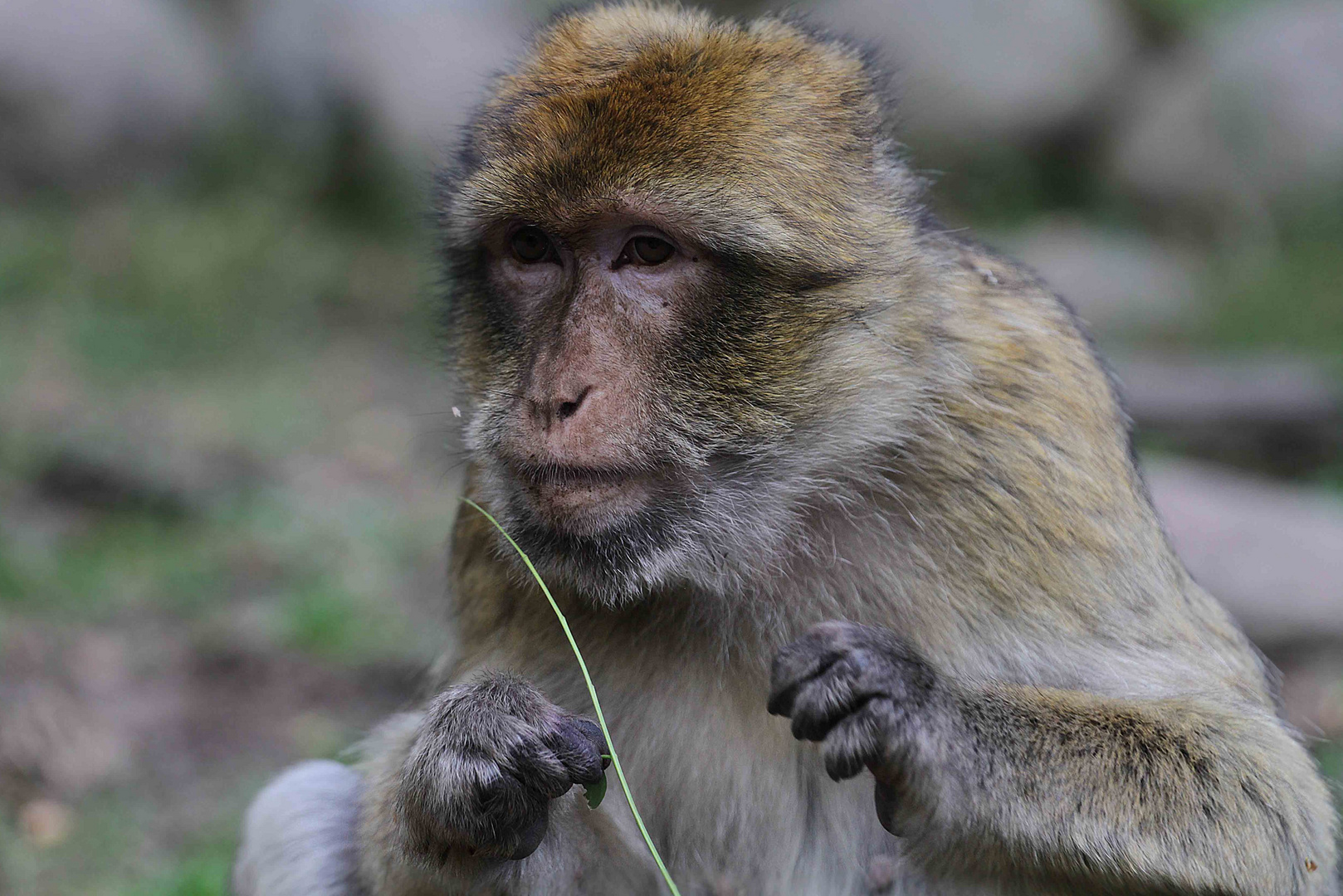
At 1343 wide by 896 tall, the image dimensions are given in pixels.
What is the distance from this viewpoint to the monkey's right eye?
3.04m

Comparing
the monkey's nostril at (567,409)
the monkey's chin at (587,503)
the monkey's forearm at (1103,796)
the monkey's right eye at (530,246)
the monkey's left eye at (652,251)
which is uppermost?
the monkey's left eye at (652,251)

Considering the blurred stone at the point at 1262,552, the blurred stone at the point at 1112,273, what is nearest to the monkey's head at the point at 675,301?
the blurred stone at the point at 1262,552

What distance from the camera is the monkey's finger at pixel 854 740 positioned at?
8.56 feet

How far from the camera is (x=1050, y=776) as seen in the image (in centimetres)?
272

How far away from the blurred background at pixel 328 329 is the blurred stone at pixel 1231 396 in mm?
22

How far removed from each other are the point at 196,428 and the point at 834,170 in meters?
6.08

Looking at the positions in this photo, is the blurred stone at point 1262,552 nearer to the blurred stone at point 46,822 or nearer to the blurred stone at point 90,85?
the blurred stone at point 46,822

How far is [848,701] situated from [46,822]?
3146mm

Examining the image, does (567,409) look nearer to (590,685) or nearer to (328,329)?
(590,685)

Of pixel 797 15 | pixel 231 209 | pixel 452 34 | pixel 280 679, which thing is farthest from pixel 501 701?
pixel 452 34

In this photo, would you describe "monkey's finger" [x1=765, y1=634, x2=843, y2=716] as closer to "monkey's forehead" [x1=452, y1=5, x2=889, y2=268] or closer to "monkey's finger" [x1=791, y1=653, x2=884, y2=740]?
"monkey's finger" [x1=791, y1=653, x2=884, y2=740]

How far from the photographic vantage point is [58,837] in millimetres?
4504

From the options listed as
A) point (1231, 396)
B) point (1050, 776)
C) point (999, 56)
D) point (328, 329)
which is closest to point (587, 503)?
point (1050, 776)

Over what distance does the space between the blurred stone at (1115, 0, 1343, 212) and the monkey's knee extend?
1040cm
